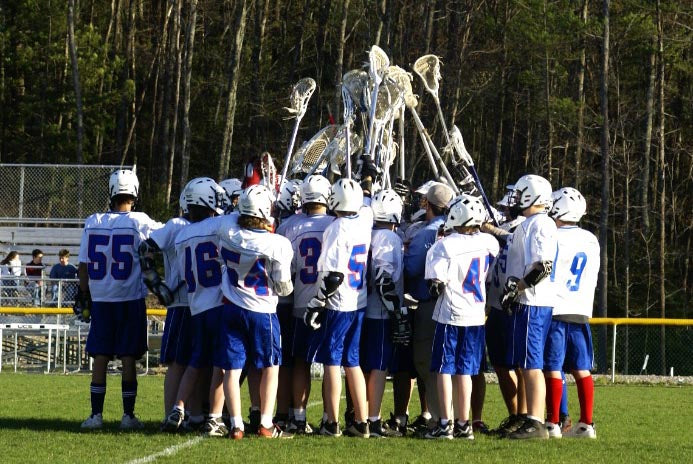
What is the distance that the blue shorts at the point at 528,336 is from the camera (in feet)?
36.2

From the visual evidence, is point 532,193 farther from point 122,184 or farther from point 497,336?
point 122,184

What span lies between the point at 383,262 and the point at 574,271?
1.84 m

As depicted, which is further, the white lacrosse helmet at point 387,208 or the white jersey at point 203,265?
the white lacrosse helmet at point 387,208

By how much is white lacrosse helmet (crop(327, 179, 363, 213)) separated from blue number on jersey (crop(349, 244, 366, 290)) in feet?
1.10

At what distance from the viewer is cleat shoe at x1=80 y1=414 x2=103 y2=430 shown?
1138 cm

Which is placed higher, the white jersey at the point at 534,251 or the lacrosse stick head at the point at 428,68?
the lacrosse stick head at the point at 428,68

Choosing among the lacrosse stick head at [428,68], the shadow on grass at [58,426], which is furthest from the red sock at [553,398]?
the lacrosse stick head at [428,68]

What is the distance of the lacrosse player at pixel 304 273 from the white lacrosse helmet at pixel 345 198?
0.29 metres

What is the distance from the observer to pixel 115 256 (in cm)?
1155

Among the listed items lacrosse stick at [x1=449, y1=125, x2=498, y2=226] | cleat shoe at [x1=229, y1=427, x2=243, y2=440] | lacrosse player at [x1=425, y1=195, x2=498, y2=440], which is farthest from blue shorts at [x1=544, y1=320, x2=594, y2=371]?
cleat shoe at [x1=229, y1=427, x2=243, y2=440]

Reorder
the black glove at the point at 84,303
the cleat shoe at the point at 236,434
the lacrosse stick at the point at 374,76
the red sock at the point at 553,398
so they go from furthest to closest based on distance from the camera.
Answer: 1. the lacrosse stick at the point at 374,76
2. the black glove at the point at 84,303
3. the red sock at the point at 553,398
4. the cleat shoe at the point at 236,434

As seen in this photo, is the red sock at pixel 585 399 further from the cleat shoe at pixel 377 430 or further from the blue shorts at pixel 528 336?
the cleat shoe at pixel 377 430

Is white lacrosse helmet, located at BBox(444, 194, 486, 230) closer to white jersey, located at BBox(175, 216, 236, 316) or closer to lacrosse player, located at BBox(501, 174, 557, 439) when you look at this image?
lacrosse player, located at BBox(501, 174, 557, 439)

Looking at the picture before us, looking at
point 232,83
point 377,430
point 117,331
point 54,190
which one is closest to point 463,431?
point 377,430
